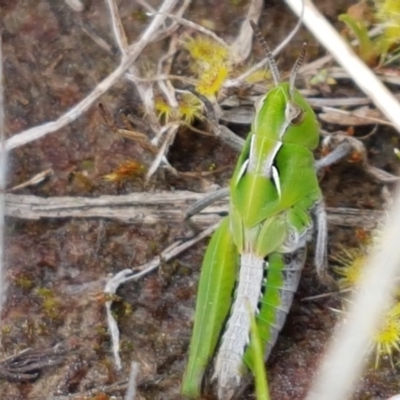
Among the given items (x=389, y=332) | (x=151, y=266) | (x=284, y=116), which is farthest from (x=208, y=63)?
(x=389, y=332)

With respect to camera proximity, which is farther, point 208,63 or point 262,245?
point 208,63

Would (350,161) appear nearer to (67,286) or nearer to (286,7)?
(286,7)

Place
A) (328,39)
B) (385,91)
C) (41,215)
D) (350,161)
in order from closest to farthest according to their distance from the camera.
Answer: (385,91) < (328,39) < (350,161) < (41,215)

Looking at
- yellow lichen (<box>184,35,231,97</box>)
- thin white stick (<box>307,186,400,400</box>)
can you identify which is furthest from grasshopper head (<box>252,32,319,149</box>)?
thin white stick (<box>307,186,400,400</box>)

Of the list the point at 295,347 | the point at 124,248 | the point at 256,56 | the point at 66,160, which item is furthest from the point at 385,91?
the point at 66,160

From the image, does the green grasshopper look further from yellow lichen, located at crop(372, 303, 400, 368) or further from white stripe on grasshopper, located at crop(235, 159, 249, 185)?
yellow lichen, located at crop(372, 303, 400, 368)

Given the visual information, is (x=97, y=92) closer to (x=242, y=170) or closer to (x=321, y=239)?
(x=242, y=170)
